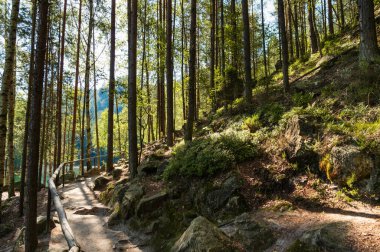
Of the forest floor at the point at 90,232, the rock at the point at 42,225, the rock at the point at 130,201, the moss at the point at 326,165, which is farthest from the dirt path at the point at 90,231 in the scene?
the moss at the point at 326,165

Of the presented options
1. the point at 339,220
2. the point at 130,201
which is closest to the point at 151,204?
the point at 130,201

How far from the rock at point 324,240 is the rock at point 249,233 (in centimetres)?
60

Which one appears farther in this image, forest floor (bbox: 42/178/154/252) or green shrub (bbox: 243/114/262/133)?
green shrub (bbox: 243/114/262/133)

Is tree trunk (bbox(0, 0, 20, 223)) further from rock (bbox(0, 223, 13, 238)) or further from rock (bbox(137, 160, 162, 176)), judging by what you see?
rock (bbox(137, 160, 162, 176))

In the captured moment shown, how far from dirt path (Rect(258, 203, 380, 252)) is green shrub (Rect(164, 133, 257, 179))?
6.60 feet

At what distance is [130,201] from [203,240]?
14.1ft

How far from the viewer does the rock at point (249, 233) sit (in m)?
5.01

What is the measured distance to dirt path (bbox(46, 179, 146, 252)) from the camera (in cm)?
660

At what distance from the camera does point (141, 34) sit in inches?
962

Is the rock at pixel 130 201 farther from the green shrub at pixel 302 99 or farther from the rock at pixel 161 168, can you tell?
the green shrub at pixel 302 99

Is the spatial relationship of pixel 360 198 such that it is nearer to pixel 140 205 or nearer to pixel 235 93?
pixel 140 205

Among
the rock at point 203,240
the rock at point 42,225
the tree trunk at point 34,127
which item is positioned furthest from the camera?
the rock at point 42,225

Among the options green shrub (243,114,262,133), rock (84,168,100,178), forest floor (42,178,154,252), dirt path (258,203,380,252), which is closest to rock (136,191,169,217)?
forest floor (42,178,154,252)

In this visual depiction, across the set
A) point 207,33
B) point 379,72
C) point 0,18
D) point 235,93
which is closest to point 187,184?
point 379,72
